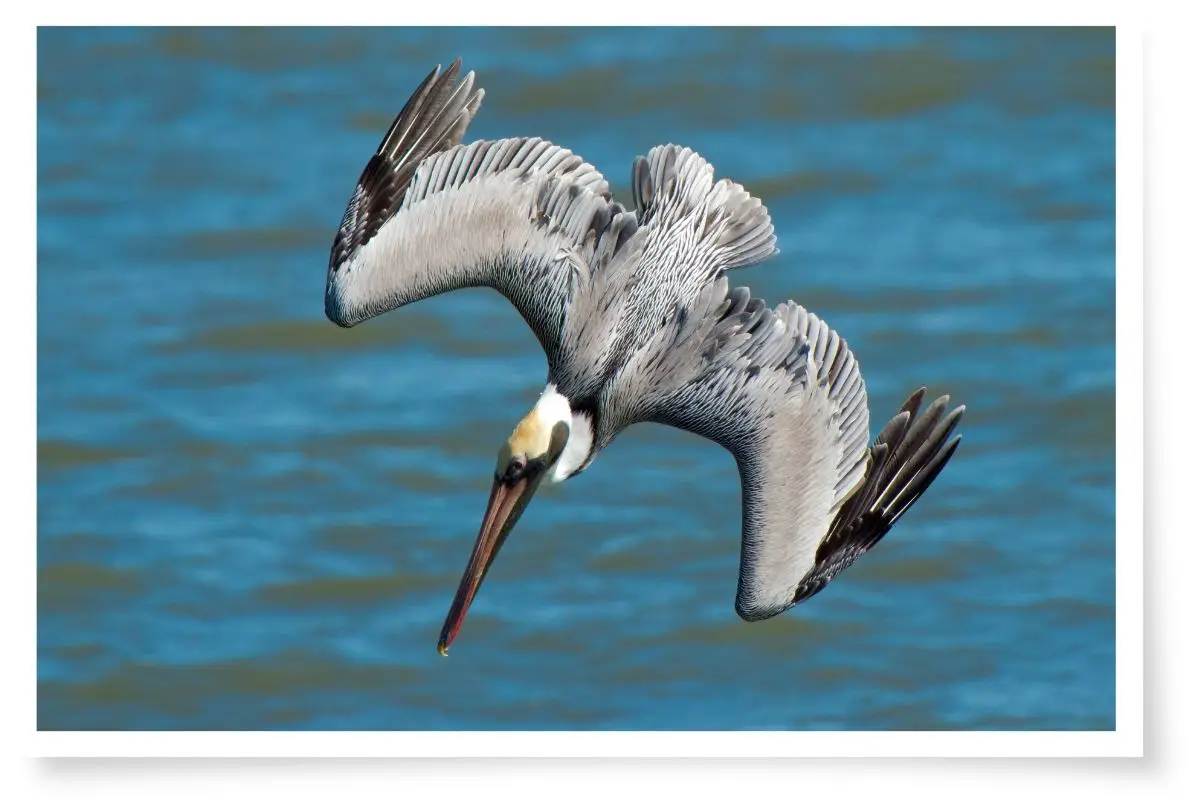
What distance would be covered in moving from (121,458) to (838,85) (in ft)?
7.19

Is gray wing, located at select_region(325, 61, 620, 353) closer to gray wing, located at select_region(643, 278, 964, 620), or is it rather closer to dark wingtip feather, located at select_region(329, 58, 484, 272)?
dark wingtip feather, located at select_region(329, 58, 484, 272)

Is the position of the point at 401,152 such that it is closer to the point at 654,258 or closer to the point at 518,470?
the point at 654,258

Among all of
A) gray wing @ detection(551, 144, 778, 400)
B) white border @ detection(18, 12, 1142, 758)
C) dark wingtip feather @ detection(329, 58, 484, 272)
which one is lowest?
white border @ detection(18, 12, 1142, 758)

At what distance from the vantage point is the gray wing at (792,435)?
695 centimetres

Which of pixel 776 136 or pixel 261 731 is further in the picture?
pixel 776 136

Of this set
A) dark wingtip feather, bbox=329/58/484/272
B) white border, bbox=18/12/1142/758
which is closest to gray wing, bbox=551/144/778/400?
dark wingtip feather, bbox=329/58/484/272

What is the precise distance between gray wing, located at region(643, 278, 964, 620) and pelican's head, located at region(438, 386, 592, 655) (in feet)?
0.74

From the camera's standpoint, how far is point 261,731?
680 cm

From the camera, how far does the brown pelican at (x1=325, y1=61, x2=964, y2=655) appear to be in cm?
696

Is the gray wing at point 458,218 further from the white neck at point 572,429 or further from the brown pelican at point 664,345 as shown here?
the white neck at point 572,429
